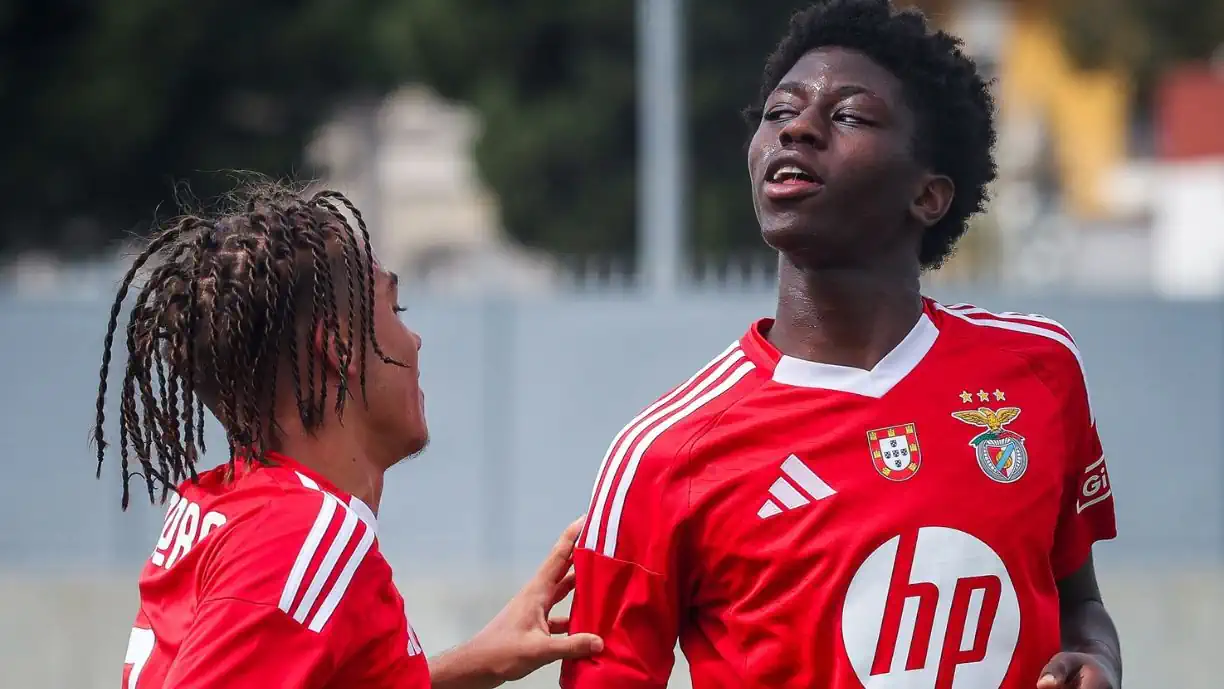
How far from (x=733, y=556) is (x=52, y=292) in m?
7.11

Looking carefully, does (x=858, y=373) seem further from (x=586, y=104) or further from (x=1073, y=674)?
(x=586, y=104)

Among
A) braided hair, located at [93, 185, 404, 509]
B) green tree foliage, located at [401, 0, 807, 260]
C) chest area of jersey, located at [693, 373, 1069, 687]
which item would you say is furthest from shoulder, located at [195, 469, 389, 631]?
green tree foliage, located at [401, 0, 807, 260]

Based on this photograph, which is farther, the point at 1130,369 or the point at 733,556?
the point at 1130,369

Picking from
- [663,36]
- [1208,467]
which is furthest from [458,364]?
[1208,467]

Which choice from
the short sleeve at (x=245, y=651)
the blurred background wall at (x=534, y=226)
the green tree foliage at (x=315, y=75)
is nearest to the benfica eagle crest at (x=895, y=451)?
the short sleeve at (x=245, y=651)

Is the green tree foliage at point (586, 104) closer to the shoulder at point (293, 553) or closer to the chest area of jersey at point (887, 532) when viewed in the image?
the chest area of jersey at point (887, 532)

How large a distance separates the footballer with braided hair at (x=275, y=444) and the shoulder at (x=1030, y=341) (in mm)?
758

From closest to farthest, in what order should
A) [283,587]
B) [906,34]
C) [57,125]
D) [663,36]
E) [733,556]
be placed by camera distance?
[283,587], [733,556], [906,34], [663,36], [57,125]

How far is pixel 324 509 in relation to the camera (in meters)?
2.13

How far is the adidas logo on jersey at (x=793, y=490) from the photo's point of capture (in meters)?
A: 2.37

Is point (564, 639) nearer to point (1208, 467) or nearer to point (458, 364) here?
point (458, 364)

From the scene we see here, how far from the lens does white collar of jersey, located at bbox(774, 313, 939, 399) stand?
2.45 m

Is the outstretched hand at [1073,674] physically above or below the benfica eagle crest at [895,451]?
below

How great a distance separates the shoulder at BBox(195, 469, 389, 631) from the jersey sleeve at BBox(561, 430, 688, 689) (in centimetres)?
38
